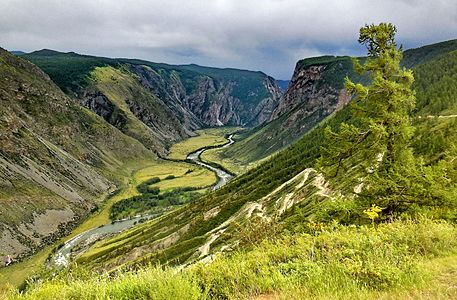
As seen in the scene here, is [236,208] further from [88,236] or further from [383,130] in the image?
[383,130]

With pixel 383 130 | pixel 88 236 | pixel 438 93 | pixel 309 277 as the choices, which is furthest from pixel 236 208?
pixel 309 277

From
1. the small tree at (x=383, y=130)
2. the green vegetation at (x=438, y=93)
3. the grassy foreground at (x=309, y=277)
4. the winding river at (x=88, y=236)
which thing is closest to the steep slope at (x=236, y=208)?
the green vegetation at (x=438, y=93)

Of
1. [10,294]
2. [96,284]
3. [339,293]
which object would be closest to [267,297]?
[339,293]

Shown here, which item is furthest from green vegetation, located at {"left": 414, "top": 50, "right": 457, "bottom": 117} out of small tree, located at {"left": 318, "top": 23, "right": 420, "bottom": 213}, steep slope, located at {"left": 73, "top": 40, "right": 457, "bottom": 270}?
small tree, located at {"left": 318, "top": 23, "right": 420, "bottom": 213}

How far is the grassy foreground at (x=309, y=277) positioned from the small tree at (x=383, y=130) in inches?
347

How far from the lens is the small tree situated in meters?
21.9

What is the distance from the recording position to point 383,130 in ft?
72.5

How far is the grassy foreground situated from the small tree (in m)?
8.82

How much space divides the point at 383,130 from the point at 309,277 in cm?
1379

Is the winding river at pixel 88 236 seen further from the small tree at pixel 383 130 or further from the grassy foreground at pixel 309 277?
the grassy foreground at pixel 309 277

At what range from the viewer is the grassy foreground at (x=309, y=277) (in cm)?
988

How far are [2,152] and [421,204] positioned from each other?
19554cm

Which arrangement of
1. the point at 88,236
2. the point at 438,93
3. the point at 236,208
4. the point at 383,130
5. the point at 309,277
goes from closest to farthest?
the point at 309,277 → the point at 383,130 → the point at 236,208 → the point at 438,93 → the point at 88,236

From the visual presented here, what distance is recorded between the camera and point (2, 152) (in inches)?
7180
